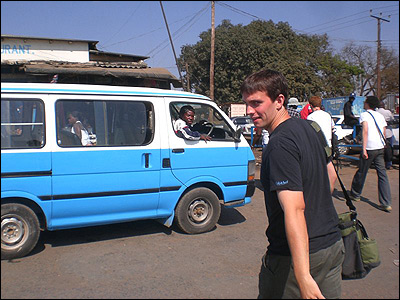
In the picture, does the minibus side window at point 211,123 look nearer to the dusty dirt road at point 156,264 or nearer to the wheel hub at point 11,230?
the dusty dirt road at point 156,264

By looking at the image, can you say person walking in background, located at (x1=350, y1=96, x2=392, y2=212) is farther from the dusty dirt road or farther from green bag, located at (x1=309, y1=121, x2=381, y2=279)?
green bag, located at (x1=309, y1=121, x2=381, y2=279)

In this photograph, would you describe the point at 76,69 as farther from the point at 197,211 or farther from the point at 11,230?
the point at 11,230

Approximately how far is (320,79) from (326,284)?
23070 millimetres

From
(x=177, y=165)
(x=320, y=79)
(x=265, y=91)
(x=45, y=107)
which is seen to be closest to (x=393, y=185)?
(x=265, y=91)

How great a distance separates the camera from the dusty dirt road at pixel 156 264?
3328 mm

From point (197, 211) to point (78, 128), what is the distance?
73.9 inches

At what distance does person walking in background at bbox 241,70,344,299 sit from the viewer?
173 centimetres

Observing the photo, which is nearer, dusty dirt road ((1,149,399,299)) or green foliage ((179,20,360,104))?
dusty dirt road ((1,149,399,299))

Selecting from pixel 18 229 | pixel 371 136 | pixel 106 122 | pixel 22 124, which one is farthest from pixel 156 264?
pixel 371 136

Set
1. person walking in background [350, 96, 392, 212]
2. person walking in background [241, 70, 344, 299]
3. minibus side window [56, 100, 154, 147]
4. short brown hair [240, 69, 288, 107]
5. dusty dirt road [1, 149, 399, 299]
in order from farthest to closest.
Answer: person walking in background [350, 96, 392, 212] < minibus side window [56, 100, 154, 147] < dusty dirt road [1, 149, 399, 299] < short brown hair [240, 69, 288, 107] < person walking in background [241, 70, 344, 299]

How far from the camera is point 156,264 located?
4.02 m

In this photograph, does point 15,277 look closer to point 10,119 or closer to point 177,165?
point 10,119

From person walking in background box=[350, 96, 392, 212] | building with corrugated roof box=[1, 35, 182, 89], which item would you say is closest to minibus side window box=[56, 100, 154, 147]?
building with corrugated roof box=[1, 35, 182, 89]

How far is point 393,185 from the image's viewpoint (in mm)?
1988
